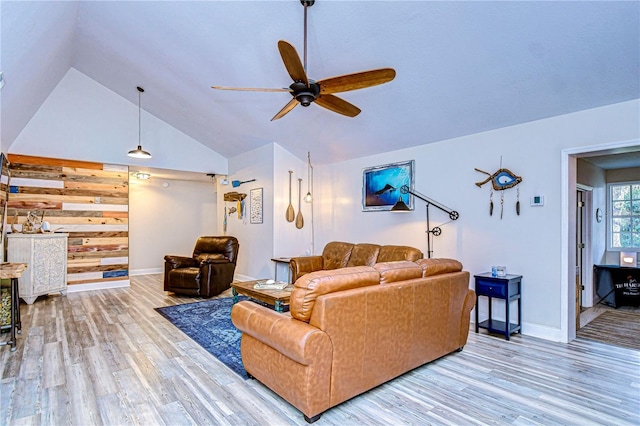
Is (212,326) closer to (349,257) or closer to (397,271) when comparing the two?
(349,257)

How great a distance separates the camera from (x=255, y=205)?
22.0ft

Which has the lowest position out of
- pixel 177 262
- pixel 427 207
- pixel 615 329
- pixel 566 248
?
pixel 615 329

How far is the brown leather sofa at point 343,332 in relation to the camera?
2.07m

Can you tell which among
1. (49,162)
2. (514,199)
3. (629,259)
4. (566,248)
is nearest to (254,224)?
(49,162)

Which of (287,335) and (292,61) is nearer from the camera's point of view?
(287,335)

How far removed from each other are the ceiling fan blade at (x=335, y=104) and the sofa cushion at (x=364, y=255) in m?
2.43

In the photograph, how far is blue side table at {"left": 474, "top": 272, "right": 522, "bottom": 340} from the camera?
11.8 feet

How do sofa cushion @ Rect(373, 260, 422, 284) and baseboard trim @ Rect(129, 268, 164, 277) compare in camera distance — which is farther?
baseboard trim @ Rect(129, 268, 164, 277)

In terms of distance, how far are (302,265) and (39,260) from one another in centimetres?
421

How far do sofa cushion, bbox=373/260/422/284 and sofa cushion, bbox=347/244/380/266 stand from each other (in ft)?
7.09

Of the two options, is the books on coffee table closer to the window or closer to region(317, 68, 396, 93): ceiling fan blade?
region(317, 68, 396, 93): ceiling fan blade

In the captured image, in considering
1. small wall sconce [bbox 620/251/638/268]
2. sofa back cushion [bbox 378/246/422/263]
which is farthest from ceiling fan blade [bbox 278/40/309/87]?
small wall sconce [bbox 620/251/638/268]

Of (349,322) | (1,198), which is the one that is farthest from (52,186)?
(349,322)

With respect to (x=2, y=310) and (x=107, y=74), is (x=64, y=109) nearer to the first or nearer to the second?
(x=107, y=74)
